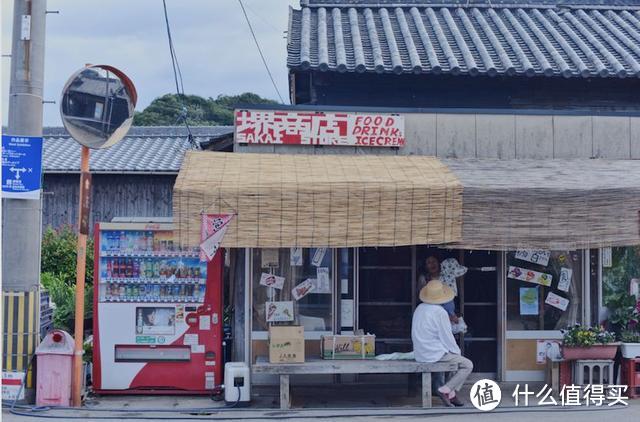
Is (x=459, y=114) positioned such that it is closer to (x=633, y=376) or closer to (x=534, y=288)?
(x=534, y=288)

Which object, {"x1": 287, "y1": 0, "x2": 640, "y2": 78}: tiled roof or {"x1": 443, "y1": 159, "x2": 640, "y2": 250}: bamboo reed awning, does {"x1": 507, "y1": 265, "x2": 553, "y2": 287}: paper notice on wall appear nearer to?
{"x1": 443, "y1": 159, "x2": 640, "y2": 250}: bamboo reed awning

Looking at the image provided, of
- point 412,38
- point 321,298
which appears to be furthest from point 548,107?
point 321,298

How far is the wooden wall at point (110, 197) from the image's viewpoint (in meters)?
21.0

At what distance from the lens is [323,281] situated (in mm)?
11305

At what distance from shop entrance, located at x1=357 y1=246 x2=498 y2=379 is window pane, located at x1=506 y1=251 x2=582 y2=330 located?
Answer: 0.29 metres

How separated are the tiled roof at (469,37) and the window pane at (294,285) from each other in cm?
339

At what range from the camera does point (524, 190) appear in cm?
1001

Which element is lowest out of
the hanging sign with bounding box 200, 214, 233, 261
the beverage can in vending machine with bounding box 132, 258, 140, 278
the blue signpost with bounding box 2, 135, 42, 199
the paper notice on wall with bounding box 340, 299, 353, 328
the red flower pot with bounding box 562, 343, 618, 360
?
the red flower pot with bounding box 562, 343, 618, 360

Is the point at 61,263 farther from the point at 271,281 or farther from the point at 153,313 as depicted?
the point at 271,281

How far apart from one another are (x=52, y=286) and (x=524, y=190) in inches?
345

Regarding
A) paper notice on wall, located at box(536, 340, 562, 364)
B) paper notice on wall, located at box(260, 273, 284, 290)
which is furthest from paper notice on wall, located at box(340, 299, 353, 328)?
paper notice on wall, located at box(536, 340, 562, 364)

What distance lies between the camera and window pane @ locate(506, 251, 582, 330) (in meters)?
11.5

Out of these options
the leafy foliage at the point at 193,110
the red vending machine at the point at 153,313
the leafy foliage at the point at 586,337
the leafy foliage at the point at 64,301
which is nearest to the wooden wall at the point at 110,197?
the leafy foliage at the point at 64,301

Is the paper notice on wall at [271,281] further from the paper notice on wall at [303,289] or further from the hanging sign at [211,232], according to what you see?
the hanging sign at [211,232]
